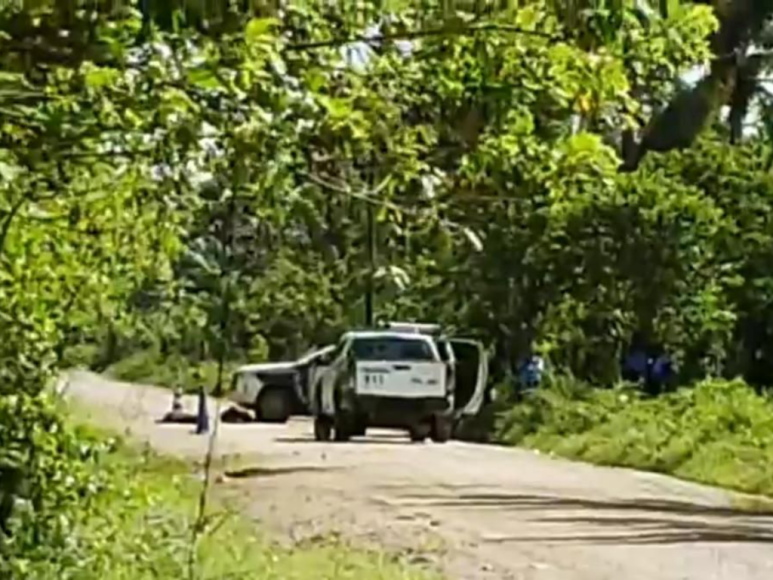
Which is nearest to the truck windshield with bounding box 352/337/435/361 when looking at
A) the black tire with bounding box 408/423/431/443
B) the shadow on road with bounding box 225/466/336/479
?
the black tire with bounding box 408/423/431/443

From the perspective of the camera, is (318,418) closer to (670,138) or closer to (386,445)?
(386,445)

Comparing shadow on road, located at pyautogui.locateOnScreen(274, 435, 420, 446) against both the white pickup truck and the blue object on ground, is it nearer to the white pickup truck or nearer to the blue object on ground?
the white pickup truck

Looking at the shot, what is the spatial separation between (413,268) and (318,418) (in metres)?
22.0

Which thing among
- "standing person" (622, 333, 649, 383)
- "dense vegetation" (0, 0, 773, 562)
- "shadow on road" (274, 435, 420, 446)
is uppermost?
"dense vegetation" (0, 0, 773, 562)

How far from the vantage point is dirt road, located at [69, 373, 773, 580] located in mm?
14820

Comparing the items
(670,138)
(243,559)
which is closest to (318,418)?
(670,138)

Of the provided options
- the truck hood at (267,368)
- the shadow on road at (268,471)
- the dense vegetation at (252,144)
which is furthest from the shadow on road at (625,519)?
the truck hood at (267,368)

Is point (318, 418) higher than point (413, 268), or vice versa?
point (413, 268)

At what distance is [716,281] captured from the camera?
110ft

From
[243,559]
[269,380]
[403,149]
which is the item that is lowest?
[269,380]

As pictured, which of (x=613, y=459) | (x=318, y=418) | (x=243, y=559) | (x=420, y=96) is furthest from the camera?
(x=318, y=418)

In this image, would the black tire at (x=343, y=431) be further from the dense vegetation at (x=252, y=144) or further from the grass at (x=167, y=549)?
the dense vegetation at (x=252, y=144)

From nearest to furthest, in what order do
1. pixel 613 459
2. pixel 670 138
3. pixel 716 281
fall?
pixel 613 459, pixel 716 281, pixel 670 138

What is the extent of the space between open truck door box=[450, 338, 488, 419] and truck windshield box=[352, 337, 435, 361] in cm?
107
